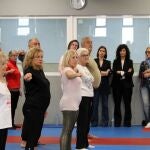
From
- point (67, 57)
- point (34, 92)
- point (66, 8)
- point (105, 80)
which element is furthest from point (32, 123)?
point (66, 8)

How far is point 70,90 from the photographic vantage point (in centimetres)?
493

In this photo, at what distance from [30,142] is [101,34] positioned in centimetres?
443

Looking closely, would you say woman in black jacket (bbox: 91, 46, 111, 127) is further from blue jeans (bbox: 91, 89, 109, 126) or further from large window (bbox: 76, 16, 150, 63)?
large window (bbox: 76, 16, 150, 63)

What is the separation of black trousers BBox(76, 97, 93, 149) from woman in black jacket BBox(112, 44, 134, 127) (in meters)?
2.97

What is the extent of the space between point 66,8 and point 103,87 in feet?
6.33

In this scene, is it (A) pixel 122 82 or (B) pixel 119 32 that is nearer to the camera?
(A) pixel 122 82

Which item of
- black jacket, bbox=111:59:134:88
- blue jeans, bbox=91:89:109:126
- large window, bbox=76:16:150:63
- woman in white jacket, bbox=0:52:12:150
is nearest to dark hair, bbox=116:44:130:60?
black jacket, bbox=111:59:134:88

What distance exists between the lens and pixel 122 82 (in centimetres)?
849

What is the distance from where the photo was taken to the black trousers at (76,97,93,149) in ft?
17.8

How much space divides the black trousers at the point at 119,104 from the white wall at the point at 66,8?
5.69 ft

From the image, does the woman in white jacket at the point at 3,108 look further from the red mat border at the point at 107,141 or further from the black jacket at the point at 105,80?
the black jacket at the point at 105,80

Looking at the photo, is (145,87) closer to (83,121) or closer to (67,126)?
(83,121)

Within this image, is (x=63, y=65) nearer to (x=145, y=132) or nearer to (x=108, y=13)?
(x=145, y=132)

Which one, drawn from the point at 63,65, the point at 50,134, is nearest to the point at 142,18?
the point at 50,134
